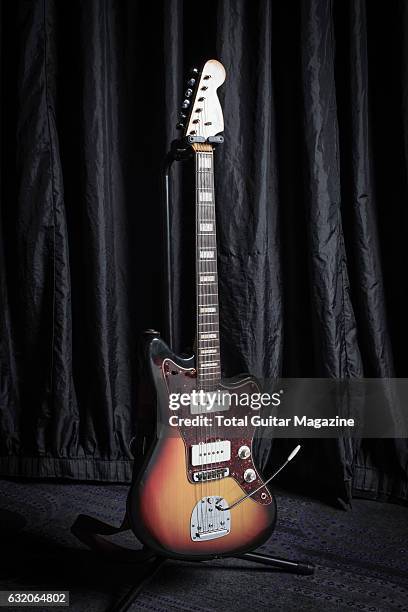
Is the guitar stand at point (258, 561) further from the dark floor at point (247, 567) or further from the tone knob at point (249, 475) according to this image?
the tone knob at point (249, 475)

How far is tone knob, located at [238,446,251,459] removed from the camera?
1.37 metres

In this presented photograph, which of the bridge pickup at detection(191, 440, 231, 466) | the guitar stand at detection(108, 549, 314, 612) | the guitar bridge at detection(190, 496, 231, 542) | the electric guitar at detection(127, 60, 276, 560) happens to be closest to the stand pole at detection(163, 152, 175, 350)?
the electric guitar at detection(127, 60, 276, 560)

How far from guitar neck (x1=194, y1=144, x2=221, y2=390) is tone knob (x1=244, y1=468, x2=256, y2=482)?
20 cm

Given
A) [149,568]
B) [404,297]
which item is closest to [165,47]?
[404,297]

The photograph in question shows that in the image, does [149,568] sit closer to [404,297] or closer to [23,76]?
[404,297]

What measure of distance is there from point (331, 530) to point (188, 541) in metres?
0.51

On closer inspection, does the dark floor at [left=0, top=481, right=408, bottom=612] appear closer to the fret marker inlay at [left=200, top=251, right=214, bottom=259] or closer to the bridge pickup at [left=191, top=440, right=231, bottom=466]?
the bridge pickup at [left=191, top=440, right=231, bottom=466]

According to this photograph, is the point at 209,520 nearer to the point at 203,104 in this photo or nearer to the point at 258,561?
the point at 258,561

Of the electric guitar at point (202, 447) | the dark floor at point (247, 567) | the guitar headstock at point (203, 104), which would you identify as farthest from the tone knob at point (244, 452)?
the guitar headstock at point (203, 104)

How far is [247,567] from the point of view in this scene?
4.70 feet

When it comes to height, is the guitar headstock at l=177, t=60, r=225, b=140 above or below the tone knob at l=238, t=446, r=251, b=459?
above

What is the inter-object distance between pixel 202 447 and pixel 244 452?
0.37 ft

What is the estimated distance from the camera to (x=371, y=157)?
1.78 metres

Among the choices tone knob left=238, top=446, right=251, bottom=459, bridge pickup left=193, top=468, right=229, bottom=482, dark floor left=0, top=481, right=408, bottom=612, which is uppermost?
tone knob left=238, top=446, right=251, bottom=459
